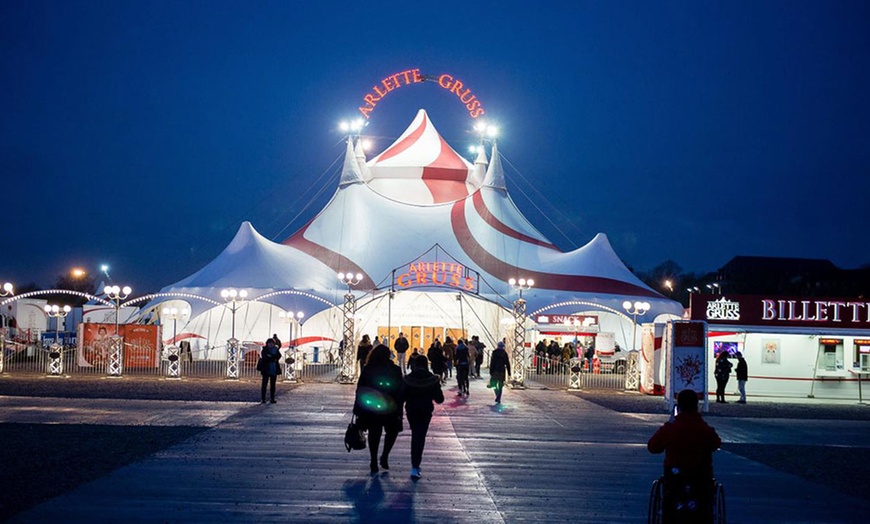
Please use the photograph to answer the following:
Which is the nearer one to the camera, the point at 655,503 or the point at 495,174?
the point at 655,503

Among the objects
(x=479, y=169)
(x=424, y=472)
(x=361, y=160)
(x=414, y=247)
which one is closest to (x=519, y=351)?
(x=414, y=247)

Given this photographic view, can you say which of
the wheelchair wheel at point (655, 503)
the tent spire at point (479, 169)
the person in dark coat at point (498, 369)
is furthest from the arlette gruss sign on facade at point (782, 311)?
the tent spire at point (479, 169)

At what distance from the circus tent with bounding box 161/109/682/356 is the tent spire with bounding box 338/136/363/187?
0.04m

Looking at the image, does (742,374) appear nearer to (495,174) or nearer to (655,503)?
(655,503)

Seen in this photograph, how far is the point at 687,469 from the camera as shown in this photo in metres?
5.32

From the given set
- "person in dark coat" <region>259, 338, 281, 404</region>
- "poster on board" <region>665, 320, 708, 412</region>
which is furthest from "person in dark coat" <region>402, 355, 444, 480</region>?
"poster on board" <region>665, 320, 708, 412</region>

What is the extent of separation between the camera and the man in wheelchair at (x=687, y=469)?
17.1 feet

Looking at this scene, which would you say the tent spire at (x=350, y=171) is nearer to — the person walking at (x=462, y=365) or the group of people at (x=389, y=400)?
the person walking at (x=462, y=365)

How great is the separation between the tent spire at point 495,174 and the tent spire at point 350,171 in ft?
18.0

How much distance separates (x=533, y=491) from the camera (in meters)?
7.73

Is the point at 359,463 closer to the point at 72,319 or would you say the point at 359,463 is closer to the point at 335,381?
the point at 335,381

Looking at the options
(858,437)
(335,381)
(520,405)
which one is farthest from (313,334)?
(858,437)

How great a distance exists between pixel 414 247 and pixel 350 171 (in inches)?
194

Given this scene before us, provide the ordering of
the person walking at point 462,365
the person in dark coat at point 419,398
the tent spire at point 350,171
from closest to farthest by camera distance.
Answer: the person in dark coat at point 419,398 → the person walking at point 462,365 → the tent spire at point 350,171
